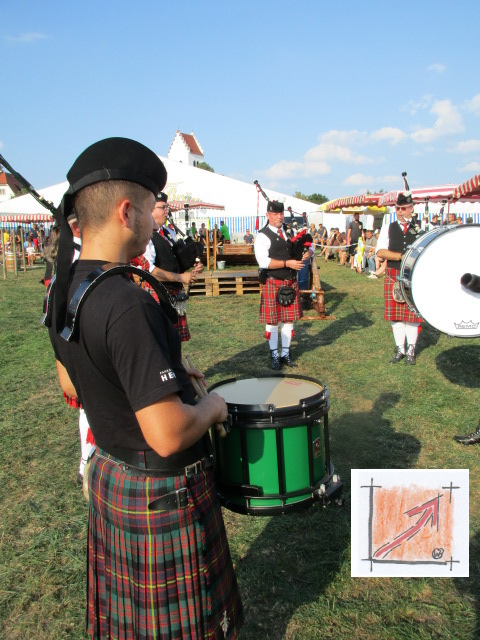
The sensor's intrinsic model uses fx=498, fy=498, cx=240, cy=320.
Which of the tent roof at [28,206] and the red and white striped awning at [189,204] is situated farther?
the tent roof at [28,206]

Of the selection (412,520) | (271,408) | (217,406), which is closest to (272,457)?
(271,408)

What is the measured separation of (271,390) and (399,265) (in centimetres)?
340

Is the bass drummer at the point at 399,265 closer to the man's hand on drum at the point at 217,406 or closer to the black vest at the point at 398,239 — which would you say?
the black vest at the point at 398,239

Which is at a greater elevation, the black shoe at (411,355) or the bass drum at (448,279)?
the bass drum at (448,279)

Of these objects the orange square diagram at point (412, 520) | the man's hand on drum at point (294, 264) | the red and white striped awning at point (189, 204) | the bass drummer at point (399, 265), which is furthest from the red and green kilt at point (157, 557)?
the red and white striped awning at point (189, 204)

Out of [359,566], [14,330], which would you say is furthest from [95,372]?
[14,330]

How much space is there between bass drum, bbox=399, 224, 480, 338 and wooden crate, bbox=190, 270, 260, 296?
7247mm

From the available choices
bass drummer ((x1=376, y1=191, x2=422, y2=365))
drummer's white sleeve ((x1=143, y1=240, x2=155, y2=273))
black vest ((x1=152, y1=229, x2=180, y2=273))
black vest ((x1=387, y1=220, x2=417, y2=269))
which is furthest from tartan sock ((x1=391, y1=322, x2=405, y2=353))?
drummer's white sleeve ((x1=143, y1=240, x2=155, y2=273))

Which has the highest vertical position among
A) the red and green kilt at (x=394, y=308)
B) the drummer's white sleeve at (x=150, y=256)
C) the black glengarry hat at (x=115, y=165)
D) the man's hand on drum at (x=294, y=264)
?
the black glengarry hat at (x=115, y=165)

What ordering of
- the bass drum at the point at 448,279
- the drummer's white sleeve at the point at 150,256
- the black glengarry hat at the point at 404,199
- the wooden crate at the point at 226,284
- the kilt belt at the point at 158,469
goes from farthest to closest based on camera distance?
the wooden crate at the point at 226,284 → the black glengarry hat at the point at 404,199 → the drummer's white sleeve at the point at 150,256 → the bass drum at the point at 448,279 → the kilt belt at the point at 158,469

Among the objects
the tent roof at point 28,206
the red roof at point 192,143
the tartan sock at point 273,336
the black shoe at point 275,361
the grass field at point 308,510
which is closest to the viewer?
the grass field at point 308,510

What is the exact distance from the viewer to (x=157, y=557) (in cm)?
124

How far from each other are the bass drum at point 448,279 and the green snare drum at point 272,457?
5.49ft

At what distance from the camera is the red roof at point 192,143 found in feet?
219
